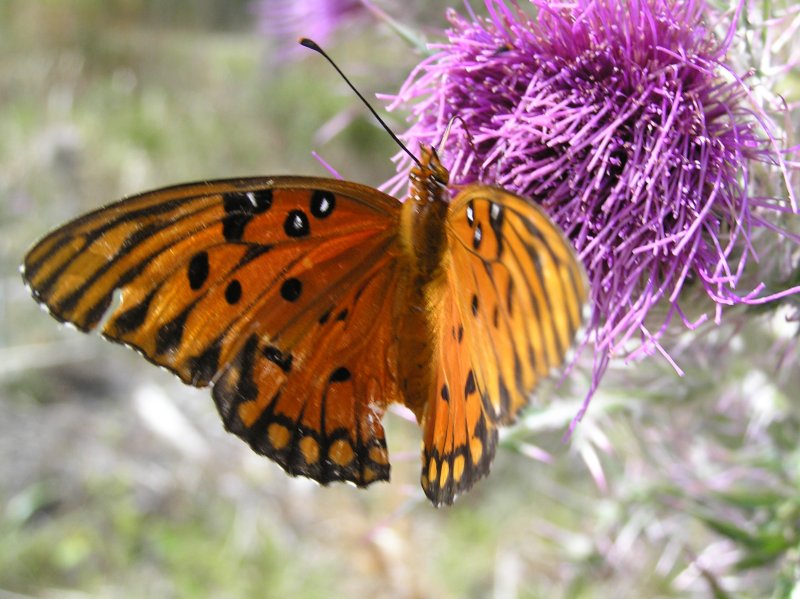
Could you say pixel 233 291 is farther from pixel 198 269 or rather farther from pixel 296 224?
pixel 296 224

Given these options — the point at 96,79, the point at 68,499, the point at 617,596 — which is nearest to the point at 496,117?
the point at 617,596

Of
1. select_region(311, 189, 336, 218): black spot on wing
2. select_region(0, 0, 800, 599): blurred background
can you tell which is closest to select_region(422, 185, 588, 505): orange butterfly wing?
select_region(311, 189, 336, 218): black spot on wing

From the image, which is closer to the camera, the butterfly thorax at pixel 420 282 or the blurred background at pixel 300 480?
the butterfly thorax at pixel 420 282

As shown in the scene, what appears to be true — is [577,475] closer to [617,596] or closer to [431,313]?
[617,596]

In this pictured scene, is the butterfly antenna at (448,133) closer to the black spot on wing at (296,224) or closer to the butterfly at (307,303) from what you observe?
the butterfly at (307,303)

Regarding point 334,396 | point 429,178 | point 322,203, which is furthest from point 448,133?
point 334,396

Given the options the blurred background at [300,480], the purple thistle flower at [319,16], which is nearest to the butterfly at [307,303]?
the blurred background at [300,480]
